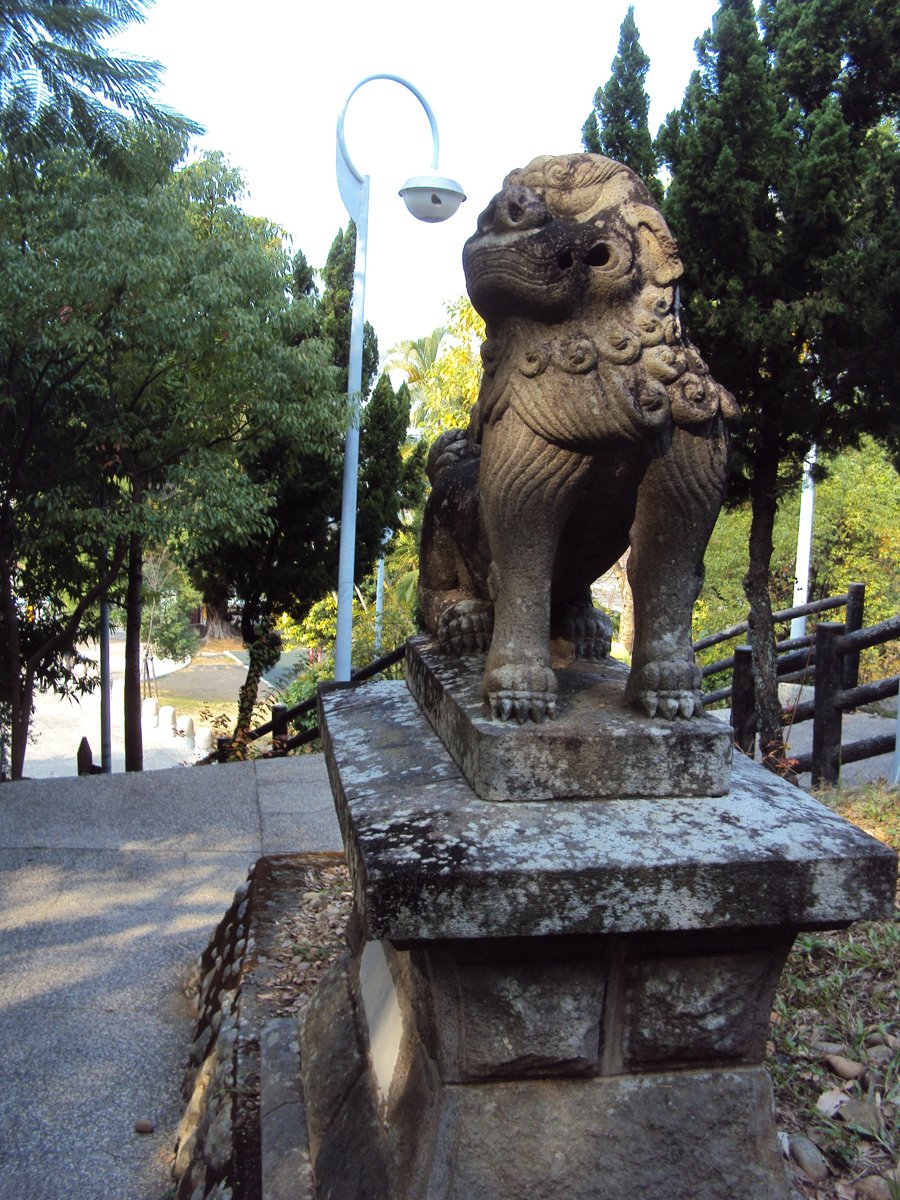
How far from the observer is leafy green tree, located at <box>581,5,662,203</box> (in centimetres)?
675

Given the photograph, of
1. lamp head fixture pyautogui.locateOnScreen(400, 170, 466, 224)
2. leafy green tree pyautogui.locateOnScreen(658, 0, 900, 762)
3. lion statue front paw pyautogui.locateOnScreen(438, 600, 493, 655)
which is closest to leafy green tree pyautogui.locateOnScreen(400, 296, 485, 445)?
lamp head fixture pyautogui.locateOnScreen(400, 170, 466, 224)

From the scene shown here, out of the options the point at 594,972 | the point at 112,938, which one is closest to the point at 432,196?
the point at 112,938

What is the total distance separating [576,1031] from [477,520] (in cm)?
134

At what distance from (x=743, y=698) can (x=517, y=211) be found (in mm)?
4611

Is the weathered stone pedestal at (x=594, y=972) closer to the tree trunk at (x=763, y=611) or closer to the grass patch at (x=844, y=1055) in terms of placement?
the grass patch at (x=844, y=1055)

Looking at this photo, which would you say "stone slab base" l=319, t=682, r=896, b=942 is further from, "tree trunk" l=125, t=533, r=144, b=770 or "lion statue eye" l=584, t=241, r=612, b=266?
"tree trunk" l=125, t=533, r=144, b=770

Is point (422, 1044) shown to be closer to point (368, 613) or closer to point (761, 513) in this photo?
point (761, 513)

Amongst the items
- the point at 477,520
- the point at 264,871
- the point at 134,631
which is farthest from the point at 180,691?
the point at 477,520

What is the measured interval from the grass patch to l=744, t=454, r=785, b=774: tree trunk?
3.35 m

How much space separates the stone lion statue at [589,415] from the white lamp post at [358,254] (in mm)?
6228

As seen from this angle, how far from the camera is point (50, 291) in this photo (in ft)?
20.3

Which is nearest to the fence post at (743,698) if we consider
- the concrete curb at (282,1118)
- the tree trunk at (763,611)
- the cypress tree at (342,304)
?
the tree trunk at (763,611)

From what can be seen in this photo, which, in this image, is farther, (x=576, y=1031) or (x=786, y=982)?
(x=786, y=982)

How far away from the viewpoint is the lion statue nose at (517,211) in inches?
79.0
